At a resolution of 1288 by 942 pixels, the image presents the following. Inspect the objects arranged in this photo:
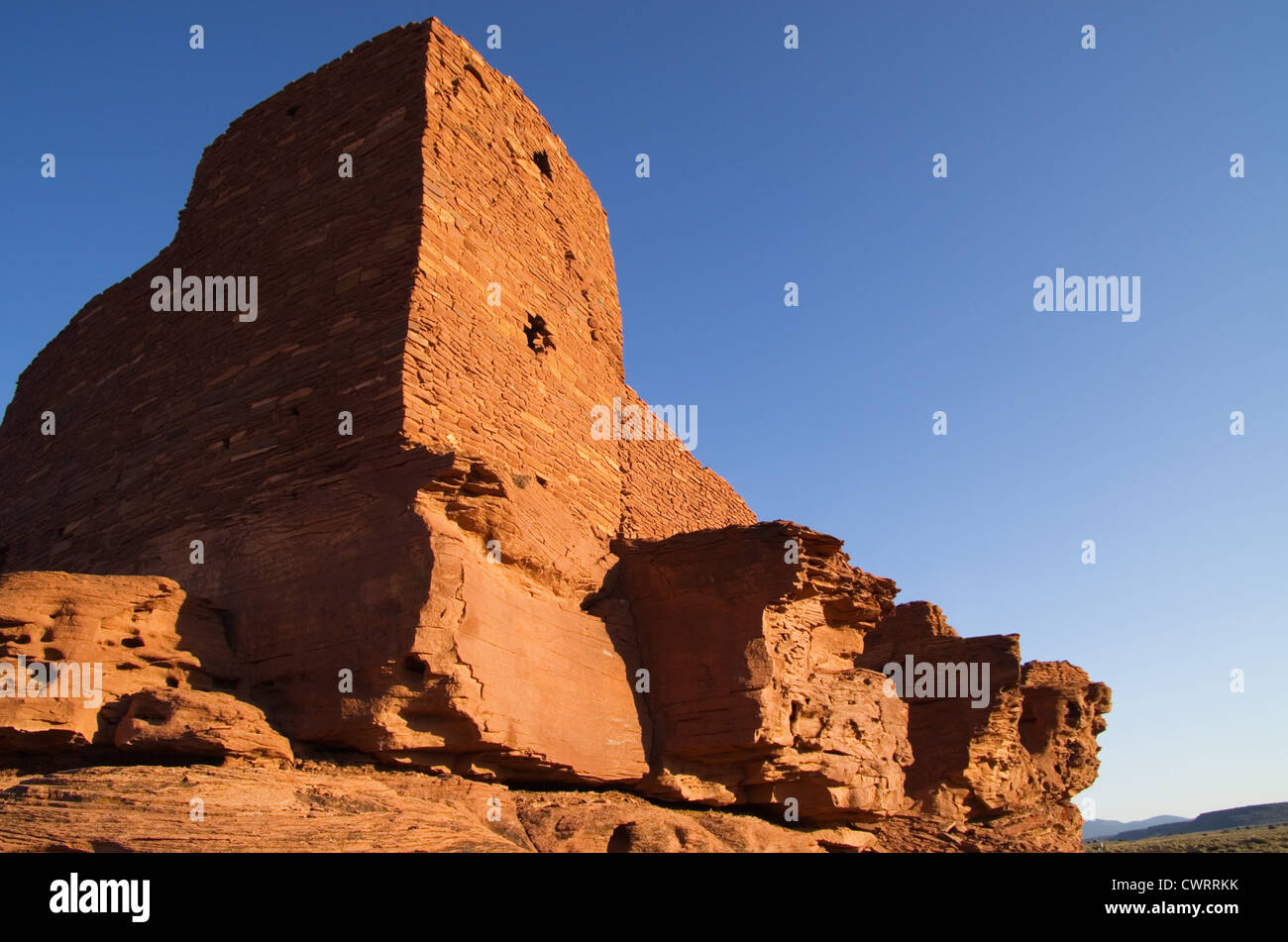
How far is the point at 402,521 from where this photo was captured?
306 inches

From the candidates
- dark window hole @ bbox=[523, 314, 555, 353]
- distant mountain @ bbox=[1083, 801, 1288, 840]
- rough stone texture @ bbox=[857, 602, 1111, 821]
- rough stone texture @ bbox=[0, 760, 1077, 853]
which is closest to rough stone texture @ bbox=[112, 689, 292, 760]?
rough stone texture @ bbox=[0, 760, 1077, 853]

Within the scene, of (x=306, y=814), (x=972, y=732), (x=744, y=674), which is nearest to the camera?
(x=306, y=814)

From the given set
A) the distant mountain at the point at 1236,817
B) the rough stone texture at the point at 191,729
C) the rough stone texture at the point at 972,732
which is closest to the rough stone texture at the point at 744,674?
the rough stone texture at the point at 191,729

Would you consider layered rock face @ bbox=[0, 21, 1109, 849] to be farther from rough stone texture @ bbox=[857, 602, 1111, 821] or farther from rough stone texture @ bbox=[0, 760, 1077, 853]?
rough stone texture @ bbox=[857, 602, 1111, 821]

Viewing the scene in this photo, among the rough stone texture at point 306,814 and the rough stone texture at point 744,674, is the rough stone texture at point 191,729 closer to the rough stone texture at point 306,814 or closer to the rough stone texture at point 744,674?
the rough stone texture at point 306,814

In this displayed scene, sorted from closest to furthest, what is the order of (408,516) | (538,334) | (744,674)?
(408,516)
(744,674)
(538,334)

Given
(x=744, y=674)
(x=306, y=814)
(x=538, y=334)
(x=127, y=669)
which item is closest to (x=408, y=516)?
(x=127, y=669)

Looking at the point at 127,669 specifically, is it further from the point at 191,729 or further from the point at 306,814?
the point at 306,814

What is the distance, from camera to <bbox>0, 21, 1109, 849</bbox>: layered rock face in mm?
7582

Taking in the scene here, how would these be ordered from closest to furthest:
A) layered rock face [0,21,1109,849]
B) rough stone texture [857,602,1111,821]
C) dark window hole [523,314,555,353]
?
1. layered rock face [0,21,1109,849]
2. dark window hole [523,314,555,353]
3. rough stone texture [857,602,1111,821]

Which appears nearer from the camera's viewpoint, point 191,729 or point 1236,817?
point 191,729

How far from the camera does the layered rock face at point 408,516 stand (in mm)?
7582

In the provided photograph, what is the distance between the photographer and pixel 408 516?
777 cm
